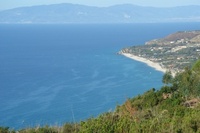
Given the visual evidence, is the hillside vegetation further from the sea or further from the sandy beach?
the sandy beach

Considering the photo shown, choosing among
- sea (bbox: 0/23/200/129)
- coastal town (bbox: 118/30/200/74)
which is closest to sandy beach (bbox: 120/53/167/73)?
coastal town (bbox: 118/30/200/74)

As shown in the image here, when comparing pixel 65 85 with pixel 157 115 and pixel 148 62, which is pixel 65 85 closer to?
pixel 148 62

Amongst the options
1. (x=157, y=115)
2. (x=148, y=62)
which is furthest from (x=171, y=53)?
(x=157, y=115)

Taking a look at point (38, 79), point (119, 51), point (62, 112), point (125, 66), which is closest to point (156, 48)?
point (119, 51)

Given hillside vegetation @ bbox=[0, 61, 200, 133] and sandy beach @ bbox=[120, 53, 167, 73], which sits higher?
hillside vegetation @ bbox=[0, 61, 200, 133]

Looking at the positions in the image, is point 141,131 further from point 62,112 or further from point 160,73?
point 160,73

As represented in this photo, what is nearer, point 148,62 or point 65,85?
point 65,85

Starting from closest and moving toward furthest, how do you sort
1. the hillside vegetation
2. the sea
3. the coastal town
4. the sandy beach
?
the hillside vegetation
the sea
the sandy beach
the coastal town
